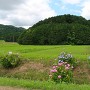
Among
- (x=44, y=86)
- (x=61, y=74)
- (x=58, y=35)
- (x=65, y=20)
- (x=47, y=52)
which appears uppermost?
(x=65, y=20)

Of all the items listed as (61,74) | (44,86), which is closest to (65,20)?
(61,74)

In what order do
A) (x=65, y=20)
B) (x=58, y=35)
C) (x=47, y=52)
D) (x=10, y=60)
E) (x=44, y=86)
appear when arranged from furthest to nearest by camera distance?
(x=65, y=20), (x=58, y=35), (x=47, y=52), (x=10, y=60), (x=44, y=86)

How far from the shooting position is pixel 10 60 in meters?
21.2

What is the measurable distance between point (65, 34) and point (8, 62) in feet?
150

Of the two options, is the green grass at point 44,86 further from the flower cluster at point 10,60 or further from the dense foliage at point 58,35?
the dense foliage at point 58,35

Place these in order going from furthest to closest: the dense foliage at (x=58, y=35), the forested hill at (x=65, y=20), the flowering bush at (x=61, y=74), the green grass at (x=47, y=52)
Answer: the forested hill at (x=65, y=20) → the dense foliage at (x=58, y=35) → the green grass at (x=47, y=52) → the flowering bush at (x=61, y=74)

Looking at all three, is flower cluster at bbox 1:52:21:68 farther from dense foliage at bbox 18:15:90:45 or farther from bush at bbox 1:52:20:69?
dense foliage at bbox 18:15:90:45

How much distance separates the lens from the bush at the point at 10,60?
21170mm

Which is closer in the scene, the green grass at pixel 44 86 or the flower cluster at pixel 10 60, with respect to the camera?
the green grass at pixel 44 86

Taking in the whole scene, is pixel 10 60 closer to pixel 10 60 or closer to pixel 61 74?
pixel 10 60

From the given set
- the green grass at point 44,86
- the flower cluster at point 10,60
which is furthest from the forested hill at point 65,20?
the green grass at point 44,86

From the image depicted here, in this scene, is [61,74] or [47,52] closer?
[61,74]

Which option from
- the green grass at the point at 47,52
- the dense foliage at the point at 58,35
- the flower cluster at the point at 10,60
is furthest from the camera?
the dense foliage at the point at 58,35

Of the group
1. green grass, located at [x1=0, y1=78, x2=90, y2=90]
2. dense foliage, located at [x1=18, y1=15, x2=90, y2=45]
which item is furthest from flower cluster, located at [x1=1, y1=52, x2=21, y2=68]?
dense foliage, located at [x1=18, y1=15, x2=90, y2=45]
